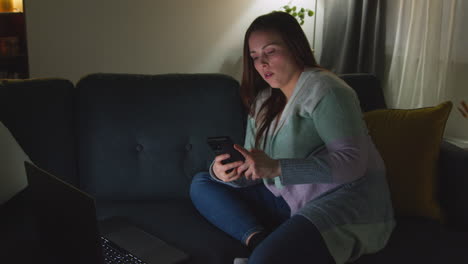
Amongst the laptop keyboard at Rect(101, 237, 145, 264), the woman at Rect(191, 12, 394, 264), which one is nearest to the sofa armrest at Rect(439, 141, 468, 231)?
the woman at Rect(191, 12, 394, 264)

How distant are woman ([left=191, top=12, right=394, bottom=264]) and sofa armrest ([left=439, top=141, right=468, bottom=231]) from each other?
32cm

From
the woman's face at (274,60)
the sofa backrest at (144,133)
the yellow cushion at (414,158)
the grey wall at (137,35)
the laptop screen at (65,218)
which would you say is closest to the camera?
the laptop screen at (65,218)

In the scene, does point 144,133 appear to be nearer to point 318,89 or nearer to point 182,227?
point 182,227

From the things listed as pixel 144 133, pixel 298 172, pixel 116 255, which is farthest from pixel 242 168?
pixel 144 133

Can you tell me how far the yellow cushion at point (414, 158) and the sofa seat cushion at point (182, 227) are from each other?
0.59 meters

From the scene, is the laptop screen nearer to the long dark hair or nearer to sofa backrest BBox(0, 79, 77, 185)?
sofa backrest BBox(0, 79, 77, 185)

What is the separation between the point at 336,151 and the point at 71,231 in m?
0.72

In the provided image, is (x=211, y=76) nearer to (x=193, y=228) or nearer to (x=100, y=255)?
(x=193, y=228)

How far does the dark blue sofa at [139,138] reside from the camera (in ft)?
5.16

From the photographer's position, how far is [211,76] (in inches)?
71.0

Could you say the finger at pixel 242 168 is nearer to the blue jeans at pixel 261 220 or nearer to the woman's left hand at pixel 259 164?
the woman's left hand at pixel 259 164

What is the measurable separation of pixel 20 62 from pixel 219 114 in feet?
8.11

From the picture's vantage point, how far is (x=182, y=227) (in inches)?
59.1

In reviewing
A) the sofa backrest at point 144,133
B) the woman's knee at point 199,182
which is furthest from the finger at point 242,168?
the sofa backrest at point 144,133
